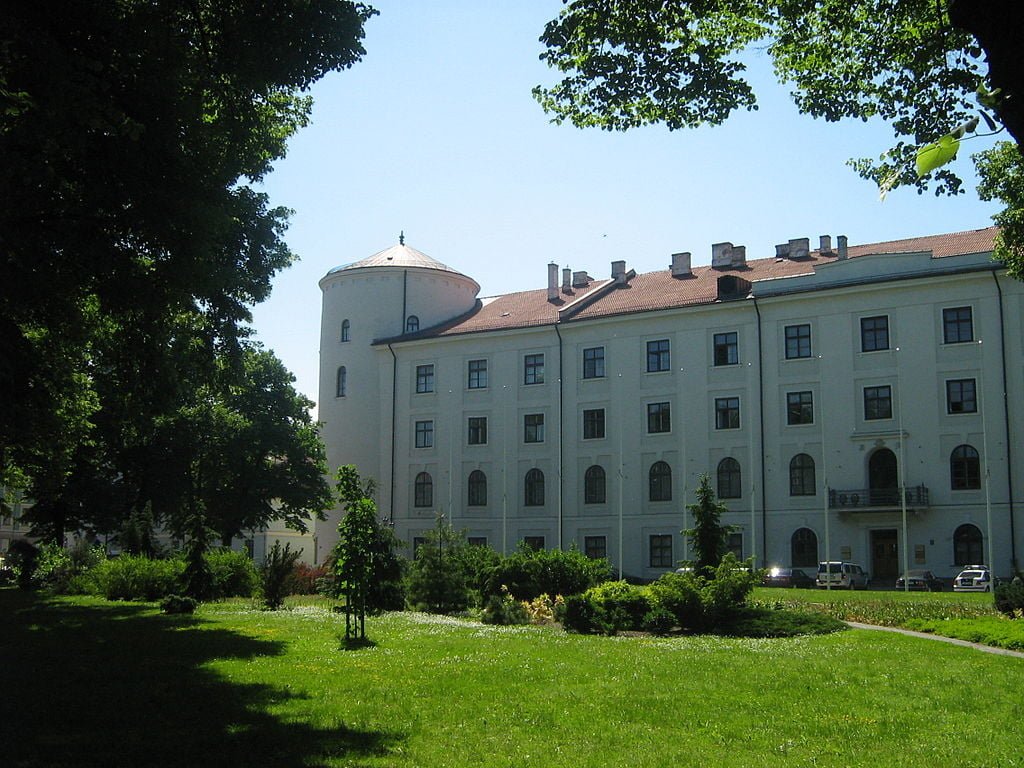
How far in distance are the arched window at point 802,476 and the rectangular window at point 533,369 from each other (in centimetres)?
1431

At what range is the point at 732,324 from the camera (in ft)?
160

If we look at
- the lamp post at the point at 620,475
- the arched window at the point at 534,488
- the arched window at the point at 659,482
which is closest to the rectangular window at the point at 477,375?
the arched window at the point at 534,488

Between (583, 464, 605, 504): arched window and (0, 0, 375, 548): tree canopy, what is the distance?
33495mm

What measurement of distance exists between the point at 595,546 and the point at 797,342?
14.0m

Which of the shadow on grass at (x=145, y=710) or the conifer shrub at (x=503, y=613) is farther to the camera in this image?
the conifer shrub at (x=503, y=613)

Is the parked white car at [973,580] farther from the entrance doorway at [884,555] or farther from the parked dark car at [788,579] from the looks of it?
the parked dark car at [788,579]

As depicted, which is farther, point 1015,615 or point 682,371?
point 682,371

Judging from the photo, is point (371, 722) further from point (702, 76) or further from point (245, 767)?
point (702, 76)

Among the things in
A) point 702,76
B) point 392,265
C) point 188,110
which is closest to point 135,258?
point 188,110

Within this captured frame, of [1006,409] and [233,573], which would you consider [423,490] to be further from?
[1006,409]

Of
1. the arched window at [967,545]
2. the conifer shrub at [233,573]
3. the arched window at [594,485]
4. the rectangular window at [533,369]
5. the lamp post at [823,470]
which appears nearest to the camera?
the conifer shrub at [233,573]

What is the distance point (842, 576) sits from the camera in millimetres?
41469

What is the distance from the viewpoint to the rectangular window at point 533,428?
176ft

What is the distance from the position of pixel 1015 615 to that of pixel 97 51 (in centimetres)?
2082
